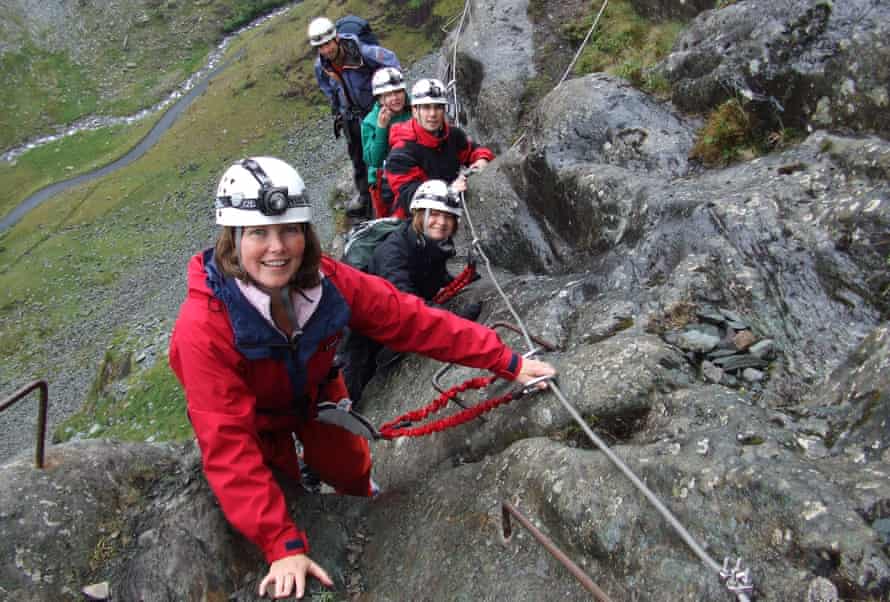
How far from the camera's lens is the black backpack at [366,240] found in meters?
8.71

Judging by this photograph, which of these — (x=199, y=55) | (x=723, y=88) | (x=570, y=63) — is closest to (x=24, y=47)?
(x=199, y=55)

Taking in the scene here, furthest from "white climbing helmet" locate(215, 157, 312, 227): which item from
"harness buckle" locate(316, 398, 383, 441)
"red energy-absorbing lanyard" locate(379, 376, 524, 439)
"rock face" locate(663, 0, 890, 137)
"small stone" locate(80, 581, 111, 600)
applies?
"rock face" locate(663, 0, 890, 137)

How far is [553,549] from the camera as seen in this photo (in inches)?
164

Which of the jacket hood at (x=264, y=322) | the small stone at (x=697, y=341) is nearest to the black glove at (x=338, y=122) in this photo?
the jacket hood at (x=264, y=322)

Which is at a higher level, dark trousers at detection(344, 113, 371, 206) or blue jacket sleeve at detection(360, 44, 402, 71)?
blue jacket sleeve at detection(360, 44, 402, 71)

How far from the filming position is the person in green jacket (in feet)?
38.7

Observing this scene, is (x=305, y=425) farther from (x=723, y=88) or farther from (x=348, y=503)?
(x=723, y=88)

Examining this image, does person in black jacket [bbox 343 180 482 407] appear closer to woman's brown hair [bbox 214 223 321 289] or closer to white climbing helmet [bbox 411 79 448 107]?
white climbing helmet [bbox 411 79 448 107]

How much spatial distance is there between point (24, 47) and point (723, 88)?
Answer: 306ft

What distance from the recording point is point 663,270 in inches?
264

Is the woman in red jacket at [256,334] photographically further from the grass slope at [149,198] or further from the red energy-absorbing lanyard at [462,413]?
the grass slope at [149,198]

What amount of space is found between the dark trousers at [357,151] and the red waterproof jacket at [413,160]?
12.8 ft

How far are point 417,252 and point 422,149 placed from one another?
9.85 ft

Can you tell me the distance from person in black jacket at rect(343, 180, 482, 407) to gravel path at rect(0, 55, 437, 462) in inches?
629
